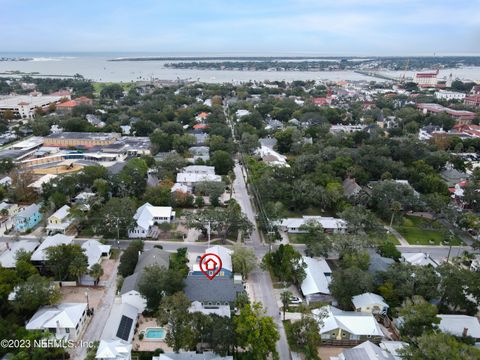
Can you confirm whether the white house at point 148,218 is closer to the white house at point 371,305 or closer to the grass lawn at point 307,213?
the grass lawn at point 307,213

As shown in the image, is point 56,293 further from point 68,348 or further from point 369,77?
point 369,77

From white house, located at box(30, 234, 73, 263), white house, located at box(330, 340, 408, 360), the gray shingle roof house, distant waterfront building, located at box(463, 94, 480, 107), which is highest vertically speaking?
distant waterfront building, located at box(463, 94, 480, 107)

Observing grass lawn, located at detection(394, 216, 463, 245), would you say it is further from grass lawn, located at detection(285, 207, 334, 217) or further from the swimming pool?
the swimming pool

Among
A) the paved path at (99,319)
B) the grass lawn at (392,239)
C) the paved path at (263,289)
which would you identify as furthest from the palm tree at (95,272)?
the grass lawn at (392,239)

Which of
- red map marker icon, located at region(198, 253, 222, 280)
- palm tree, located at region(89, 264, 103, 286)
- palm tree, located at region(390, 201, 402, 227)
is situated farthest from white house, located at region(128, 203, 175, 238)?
palm tree, located at region(390, 201, 402, 227)

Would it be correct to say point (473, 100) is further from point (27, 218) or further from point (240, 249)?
point (27, 218)

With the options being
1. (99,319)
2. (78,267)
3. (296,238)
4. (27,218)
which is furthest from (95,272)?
(296,238)
